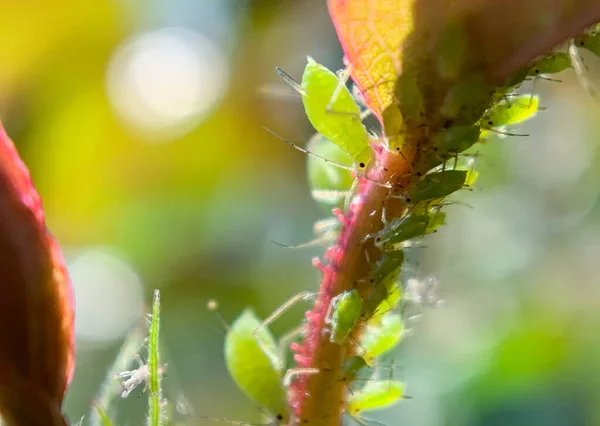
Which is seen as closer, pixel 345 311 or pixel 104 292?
pixel 345 311

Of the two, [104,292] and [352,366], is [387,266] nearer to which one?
[352,366]

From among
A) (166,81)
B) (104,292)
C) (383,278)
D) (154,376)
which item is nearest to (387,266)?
(383,278)

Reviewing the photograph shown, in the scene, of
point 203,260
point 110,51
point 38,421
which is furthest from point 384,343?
point 110,51

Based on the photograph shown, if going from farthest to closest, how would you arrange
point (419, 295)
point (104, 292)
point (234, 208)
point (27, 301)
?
point (234, 208) < point (104, 292) < point (419, 295) < point (27, 301)

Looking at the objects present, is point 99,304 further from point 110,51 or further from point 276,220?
point 110,51

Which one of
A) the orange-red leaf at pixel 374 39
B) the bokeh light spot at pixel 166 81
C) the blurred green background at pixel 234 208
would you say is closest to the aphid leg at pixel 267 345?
the orange-red leaf at pixel 374 39

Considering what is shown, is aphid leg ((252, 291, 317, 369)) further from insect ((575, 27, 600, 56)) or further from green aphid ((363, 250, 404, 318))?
insect ((575, 27, 600, 56))

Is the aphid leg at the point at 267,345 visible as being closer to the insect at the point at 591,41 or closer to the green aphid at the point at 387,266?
the green aphid at the point at 387,266
